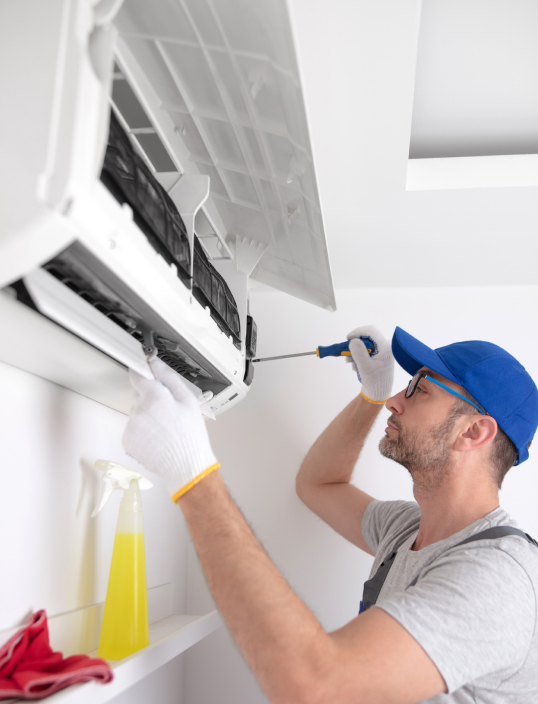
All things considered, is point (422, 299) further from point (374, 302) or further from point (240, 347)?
point (240, 347)

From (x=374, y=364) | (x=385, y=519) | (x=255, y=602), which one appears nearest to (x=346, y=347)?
(x=374, y=364)

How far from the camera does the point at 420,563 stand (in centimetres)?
118

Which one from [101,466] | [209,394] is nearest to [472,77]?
[209,394]

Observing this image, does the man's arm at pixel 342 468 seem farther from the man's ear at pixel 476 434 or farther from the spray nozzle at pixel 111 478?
the spray nozzle at pixel 111 478

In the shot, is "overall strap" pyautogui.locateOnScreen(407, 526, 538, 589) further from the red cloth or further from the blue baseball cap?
the red cloth

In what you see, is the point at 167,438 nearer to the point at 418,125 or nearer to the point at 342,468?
the point at 342,468

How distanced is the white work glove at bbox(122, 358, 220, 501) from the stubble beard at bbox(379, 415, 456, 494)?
1.90ft

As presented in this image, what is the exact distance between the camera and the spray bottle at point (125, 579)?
105cm

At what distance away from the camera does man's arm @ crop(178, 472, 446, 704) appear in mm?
776

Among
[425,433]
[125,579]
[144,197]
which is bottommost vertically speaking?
[125,579]

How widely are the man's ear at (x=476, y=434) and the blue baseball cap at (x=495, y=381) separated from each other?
0.9 inches

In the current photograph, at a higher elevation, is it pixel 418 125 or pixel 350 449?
pixel 418 125

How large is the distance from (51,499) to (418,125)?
4.46 ft

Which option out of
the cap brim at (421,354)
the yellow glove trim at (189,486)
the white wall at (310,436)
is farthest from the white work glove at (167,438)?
the white wall at (310,436)
